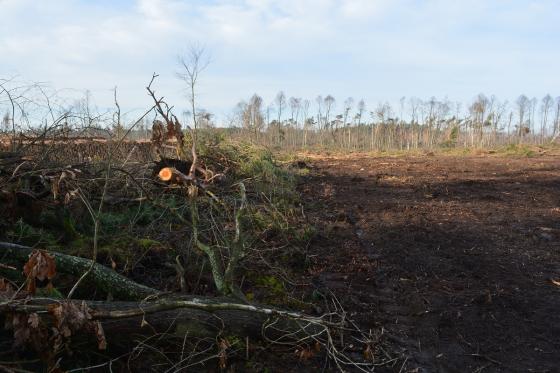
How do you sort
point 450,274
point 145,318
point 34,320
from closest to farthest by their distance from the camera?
point 34,320, point 145,318, point 450,274

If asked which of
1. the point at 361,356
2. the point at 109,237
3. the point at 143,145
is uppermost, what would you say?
the point at 143,145

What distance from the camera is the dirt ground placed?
3.40 meters

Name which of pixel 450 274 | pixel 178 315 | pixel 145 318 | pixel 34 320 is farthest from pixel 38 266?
pixel 450 274

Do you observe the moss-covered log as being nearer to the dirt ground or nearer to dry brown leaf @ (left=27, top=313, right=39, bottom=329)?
dry brown leaf @ (left=27, top=313, right=39, bottom=329)

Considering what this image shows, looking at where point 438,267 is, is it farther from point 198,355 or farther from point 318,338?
point 198,355

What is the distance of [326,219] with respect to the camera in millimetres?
7621

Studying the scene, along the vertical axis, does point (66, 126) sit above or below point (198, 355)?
above

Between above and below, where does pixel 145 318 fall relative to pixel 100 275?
below

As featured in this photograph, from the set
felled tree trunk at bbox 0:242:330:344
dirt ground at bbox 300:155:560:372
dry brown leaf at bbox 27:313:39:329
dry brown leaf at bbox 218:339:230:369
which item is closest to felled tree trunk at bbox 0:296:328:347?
felled tree trunk at bbox 0:242:330:344

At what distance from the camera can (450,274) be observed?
16.0 feet

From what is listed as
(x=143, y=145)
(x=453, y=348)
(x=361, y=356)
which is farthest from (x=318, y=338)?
(x=143, y=145)

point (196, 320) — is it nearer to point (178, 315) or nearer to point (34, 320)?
point (178, 315)

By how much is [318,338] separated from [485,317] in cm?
147

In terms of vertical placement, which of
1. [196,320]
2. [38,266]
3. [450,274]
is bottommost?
[450,274]
